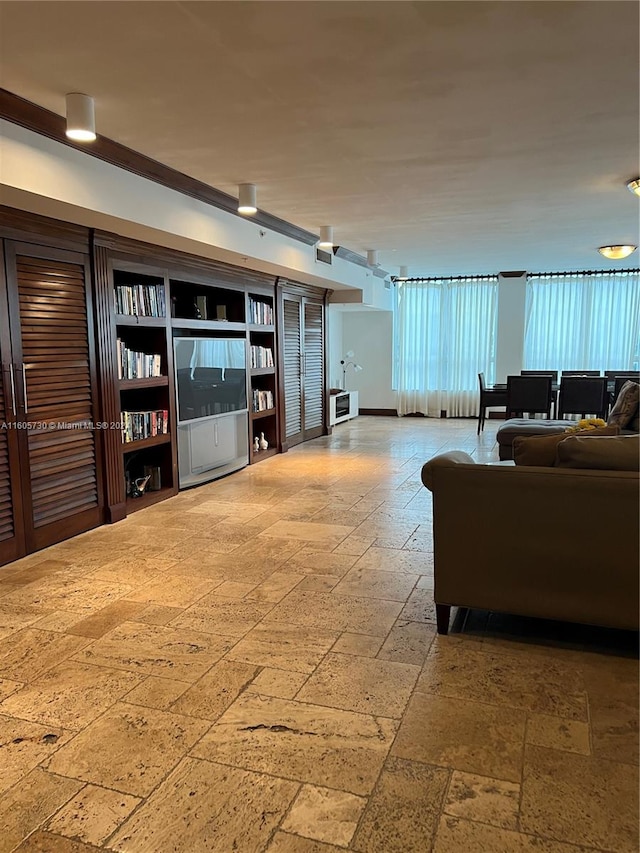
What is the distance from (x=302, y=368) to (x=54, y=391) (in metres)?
4.27

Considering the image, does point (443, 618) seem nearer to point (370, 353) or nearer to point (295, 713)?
point (295, 713)

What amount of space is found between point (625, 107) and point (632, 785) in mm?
2876

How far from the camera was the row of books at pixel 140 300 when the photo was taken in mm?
4648

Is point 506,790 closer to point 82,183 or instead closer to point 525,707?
point 525,707

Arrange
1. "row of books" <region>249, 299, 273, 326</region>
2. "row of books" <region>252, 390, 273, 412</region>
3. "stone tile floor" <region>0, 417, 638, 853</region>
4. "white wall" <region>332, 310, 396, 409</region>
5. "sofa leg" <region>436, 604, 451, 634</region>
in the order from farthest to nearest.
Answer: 1. "white wall" <region>332, 310, 396, 409</region>
2. "row of books" <region>252, 390, 273, 412</region>
3. "row of books" <region>249, 299, 273, 326</region>
4. "sofa leg" <region>436, 604, 451, 634</region>
5. "stone tile floor" <region>0, 417, 638, 853</region>

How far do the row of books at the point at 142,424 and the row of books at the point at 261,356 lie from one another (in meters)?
1.69

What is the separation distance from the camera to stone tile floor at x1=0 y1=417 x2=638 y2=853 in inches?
66.0

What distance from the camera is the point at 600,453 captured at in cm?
252

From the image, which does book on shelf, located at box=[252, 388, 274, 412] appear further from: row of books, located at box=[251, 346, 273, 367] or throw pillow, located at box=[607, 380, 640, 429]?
throw pillow, located at box=[607, 380, 640, 429]

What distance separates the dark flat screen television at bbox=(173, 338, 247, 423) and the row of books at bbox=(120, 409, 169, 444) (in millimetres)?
218

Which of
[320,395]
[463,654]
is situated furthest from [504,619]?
[320,395]

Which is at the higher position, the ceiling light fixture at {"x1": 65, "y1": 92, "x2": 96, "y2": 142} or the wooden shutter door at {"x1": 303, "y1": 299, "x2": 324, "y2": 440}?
the ceiling light fixture at {"x1": 65, "y1": 92, "x2": 96, "y2": 142}

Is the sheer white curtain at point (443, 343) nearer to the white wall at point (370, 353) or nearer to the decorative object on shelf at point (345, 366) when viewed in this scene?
the white wall at point (370, 353)

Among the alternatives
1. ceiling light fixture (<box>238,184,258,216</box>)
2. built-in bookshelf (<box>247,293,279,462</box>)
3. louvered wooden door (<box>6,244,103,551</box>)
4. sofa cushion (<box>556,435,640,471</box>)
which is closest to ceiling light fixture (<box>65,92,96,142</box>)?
louvered wooden door (<box>6,244,103,551</box>)
